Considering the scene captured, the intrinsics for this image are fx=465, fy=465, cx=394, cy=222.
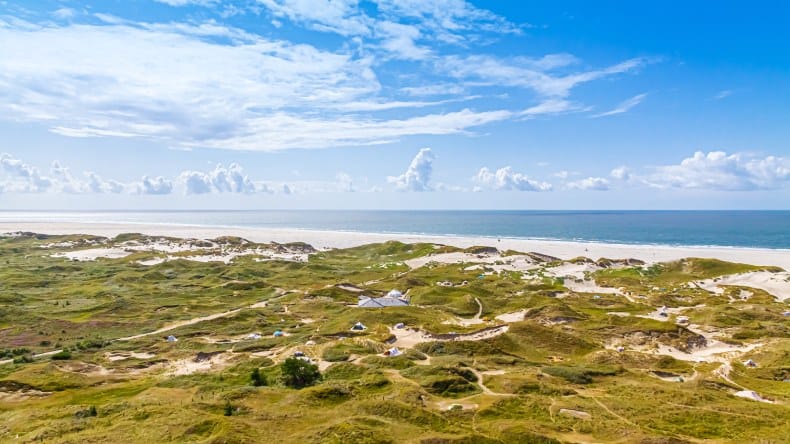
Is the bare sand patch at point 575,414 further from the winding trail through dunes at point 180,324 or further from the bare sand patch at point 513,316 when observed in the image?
the winding trail through dunes at point 180,324

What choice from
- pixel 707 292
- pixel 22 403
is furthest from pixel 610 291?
pixel 22 403

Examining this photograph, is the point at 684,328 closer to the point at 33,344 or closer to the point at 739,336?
the point at 739,336

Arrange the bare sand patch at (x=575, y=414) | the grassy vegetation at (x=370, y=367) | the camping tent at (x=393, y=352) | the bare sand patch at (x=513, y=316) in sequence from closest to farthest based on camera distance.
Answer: the grassy vegetation at (x=370, y=367)
the bare sand patch at (x=575, y=414)
the camping tent at (x=393, y=352)
the bare sand patch at (x=513, y=316)

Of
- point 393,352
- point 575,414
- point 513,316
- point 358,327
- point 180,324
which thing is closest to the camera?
point 575,414

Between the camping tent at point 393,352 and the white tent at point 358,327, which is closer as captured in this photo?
the camping tent at point 393,352

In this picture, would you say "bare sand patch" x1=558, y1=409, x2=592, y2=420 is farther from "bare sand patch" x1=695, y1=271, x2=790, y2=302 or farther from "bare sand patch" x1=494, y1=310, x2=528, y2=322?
"bare sand patch" x1=695, y1=271, x2=790, y2=302

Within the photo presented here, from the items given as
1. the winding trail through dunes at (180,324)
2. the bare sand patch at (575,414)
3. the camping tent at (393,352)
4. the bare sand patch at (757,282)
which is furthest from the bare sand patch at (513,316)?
the bare sand patch at (757,282)

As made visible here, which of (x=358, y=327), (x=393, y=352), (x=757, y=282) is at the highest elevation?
(x=757, y=282)

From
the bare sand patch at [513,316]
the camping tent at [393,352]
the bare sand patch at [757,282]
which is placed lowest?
the bare sand patch at [513,316]

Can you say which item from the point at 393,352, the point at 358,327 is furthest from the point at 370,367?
the point at 358,327

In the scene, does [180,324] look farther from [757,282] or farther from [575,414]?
[757,282]
